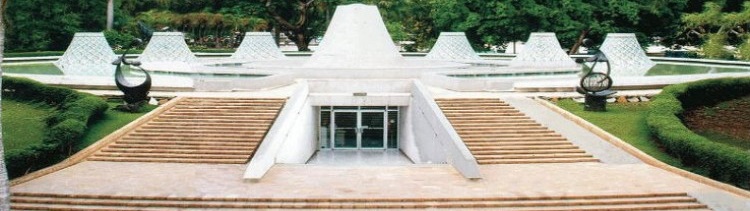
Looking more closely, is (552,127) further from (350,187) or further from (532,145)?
(350,187)

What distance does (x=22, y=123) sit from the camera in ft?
62.4

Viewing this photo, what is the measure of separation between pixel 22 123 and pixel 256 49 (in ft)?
60.0

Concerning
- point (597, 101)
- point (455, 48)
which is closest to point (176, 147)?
point (597, 101)

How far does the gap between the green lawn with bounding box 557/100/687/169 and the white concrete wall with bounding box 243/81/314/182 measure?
24.0ft

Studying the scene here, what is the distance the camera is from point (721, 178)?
14.8m

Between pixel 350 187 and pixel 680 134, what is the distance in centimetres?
747

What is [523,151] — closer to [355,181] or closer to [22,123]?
[355,181]

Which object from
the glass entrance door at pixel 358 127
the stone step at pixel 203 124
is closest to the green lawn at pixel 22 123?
the stone step at pixel 203 124

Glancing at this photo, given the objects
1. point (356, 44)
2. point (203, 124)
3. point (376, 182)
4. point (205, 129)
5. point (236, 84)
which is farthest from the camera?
point (356, 44)

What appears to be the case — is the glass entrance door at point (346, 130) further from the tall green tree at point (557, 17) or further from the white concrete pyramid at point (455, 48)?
the tall green tree at point (557, 17)

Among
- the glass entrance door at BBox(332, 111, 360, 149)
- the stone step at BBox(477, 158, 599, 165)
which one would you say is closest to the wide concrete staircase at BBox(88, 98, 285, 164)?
the glass entrance door at BBox(332, 111, 360, 149)

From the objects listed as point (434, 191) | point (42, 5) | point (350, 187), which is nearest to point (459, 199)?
point (434, 191)

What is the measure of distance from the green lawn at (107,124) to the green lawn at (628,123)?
37.9 feet

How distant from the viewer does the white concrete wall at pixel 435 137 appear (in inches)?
603
